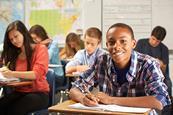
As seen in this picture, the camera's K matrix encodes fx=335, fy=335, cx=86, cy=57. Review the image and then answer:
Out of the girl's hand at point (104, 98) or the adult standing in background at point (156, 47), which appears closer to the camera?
the girl's hand at point (104, 98)

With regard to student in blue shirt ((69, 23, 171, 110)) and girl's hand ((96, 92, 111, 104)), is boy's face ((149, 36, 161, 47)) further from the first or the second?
girl's hand ((96, 92, 111, 104))

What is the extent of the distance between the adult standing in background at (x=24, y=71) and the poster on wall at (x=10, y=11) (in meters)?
3.36

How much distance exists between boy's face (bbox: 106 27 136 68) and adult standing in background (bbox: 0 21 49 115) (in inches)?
47.7

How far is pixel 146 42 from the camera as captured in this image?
5266mm

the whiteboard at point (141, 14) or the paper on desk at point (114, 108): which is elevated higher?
the whiteboard at point (141, 14)

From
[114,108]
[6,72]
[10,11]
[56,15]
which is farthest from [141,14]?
[114,108]

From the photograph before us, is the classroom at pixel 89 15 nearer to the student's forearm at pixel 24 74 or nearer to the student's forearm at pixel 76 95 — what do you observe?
the student's forearm at pixel 24 74

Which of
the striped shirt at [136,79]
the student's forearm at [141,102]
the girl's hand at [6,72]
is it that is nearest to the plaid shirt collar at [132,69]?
the striped shirt at [136,79]

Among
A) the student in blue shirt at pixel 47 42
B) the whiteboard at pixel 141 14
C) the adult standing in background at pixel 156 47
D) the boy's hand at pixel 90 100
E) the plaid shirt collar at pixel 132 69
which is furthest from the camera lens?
the whiteboard at pixel 141 14

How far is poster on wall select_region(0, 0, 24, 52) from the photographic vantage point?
21.5ft

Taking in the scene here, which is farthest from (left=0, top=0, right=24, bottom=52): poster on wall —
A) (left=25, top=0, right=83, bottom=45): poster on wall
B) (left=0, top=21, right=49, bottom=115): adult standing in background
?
(left=0, top=21, right=49, bottom=115): adult standing in background

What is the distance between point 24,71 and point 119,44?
4.50 feet

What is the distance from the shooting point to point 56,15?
21.0ft

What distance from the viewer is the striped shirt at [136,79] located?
2012 mm
